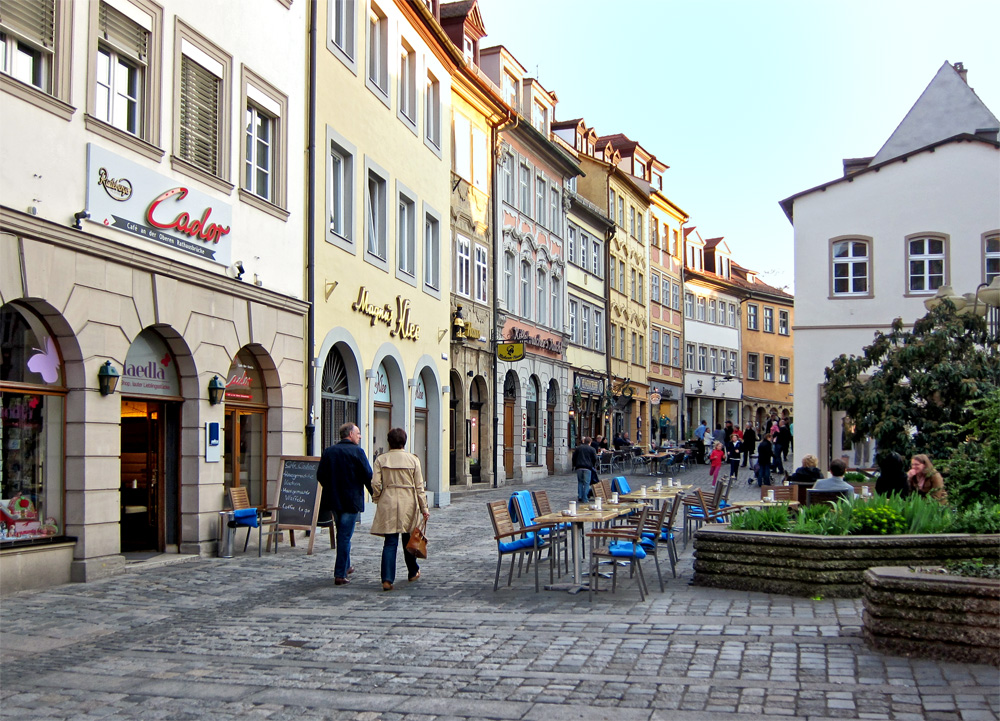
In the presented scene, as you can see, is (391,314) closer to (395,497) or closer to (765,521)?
(395,497)

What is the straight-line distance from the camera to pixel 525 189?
118ft

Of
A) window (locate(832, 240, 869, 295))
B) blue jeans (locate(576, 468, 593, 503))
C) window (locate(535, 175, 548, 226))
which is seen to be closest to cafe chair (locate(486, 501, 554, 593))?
blue jeans (locate(576, 468, 593, 503))

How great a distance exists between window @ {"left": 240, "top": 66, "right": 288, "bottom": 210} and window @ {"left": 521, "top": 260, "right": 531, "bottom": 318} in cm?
1871

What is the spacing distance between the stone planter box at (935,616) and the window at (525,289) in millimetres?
27858

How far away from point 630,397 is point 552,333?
10725mm

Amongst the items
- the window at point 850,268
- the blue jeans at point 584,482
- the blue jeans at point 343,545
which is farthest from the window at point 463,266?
the blue jeans at point 343,545

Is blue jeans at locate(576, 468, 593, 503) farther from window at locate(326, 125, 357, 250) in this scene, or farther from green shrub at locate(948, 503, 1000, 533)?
green shrub at locate(948, 503, 1000, 533)

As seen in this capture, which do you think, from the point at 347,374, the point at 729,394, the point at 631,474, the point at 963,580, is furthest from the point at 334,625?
the point at 729,394

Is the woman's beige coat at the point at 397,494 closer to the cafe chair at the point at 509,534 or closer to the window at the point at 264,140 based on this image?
the cafe chair at the point at 509,534

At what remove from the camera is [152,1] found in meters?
13.5

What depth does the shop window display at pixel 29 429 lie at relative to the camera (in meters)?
11.2

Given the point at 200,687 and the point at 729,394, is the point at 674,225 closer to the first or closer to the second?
the point at 729,394

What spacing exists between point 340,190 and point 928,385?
11.5 metres

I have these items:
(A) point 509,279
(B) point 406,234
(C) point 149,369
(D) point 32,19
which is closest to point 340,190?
(B) point 406,234
